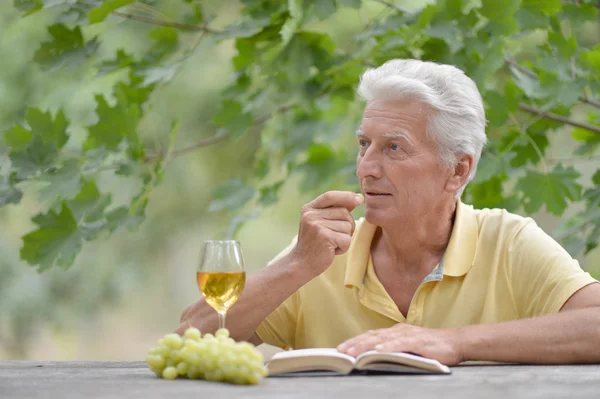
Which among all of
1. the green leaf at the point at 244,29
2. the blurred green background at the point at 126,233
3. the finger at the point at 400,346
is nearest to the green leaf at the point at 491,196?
the green leaf at the point at 244,29

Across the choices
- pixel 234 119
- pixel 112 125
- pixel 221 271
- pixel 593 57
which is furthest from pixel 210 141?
pixel 221 271

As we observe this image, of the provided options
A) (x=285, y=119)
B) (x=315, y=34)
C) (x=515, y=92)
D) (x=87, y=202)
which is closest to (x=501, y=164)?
(x=515, y=92)

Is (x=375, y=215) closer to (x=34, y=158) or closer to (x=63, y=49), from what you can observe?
(x=34, y=158)

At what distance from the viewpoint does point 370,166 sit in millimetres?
2148

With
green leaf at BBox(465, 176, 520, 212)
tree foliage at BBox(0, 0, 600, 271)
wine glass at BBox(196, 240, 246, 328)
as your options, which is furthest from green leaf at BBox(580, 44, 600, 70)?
wine glass at BBox(196, 240, 246, 328)

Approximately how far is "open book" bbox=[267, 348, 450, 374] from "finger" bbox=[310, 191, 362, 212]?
50 cm

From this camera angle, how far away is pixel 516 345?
5.93 feet

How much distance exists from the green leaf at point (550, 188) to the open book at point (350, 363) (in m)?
1.15

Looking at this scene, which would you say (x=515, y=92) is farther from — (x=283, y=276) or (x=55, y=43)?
(x=55, y=43)

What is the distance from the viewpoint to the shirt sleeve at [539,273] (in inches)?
80.2

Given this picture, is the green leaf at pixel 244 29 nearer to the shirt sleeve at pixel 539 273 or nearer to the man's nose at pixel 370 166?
the man's nose at pixel 370 166

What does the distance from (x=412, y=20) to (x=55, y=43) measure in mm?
1001

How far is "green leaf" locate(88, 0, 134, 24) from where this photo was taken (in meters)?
2.31

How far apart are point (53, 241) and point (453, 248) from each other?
1.01m
